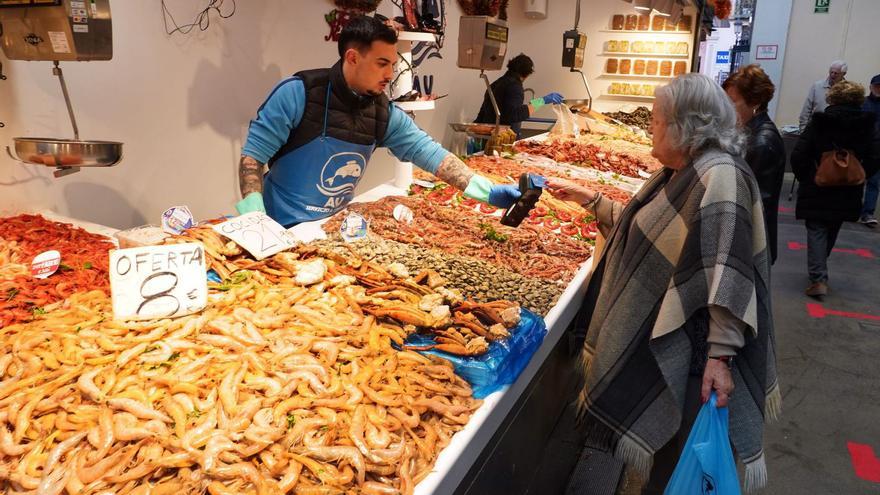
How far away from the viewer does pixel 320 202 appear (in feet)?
10.6

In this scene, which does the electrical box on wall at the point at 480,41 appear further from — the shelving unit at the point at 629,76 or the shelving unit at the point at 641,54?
the shelving unit at the point at 629,76

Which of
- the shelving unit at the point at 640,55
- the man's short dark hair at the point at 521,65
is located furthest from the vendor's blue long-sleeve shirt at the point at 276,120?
the shelving unit at the point at 640,55

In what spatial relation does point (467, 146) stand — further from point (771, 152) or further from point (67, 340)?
point (67, 340)

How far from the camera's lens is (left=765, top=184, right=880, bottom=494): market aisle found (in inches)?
127

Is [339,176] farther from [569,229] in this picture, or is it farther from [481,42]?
[481,42]

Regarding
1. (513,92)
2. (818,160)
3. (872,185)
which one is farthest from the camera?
(872,185)

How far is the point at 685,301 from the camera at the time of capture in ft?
6.58

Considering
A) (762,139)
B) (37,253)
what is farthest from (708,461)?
(37,253)

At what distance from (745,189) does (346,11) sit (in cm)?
440

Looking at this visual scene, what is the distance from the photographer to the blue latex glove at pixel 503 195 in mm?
2842

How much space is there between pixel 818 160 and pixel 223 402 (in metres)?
5.88

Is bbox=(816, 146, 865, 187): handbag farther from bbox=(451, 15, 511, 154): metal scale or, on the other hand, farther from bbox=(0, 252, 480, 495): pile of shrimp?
bbox=(0, 252, 480, 495): pile of shrimp

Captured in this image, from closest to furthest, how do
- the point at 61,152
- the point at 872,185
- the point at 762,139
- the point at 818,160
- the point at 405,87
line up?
the point at 61,152 < the point at 762,139 < the point at 405,87 < the point at 818,160 < the point at 872,185

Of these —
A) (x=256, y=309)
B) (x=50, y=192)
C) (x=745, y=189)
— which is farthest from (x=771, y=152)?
(x=50, y=192)
